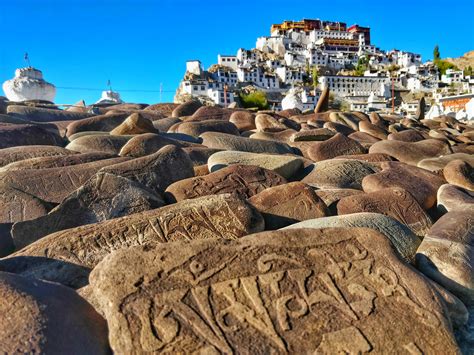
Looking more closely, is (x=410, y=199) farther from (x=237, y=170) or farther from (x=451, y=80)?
(x=451, y=80)

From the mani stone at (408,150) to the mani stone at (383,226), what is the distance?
4.63m

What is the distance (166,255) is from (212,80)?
7151cm

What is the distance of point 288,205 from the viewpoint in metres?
3.64

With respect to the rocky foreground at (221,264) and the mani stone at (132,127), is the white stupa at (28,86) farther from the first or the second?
the rocky foreground at (221,264)

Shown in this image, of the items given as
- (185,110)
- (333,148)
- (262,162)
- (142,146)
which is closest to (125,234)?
(262,162)

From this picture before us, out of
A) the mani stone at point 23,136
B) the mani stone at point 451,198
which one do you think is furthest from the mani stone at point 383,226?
the mani stone at point 23,136

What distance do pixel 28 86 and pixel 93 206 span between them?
1423 cm

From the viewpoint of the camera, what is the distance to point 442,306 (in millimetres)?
2070

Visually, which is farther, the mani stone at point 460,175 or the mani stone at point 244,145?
the mani stone at point 244,145

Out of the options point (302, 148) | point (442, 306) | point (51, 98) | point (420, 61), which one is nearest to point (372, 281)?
point (442, 306)

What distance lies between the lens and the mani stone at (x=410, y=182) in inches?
188

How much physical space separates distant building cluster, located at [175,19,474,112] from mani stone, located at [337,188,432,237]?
1998 inches

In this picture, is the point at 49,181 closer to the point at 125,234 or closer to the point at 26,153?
the point at 26,153

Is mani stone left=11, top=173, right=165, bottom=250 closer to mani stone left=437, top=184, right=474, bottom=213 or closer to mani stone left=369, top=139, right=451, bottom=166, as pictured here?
mani stone left=437, top=184, right=474, bottom=213
